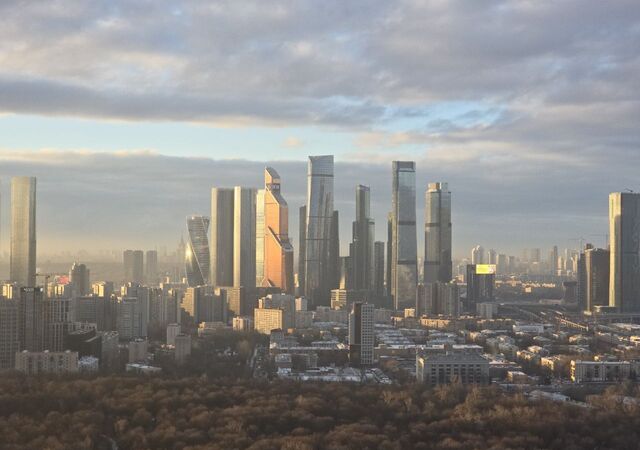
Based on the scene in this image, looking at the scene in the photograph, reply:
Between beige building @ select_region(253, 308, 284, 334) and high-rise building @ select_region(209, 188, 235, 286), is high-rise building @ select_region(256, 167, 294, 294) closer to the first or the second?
high-rise building @ select_region(209, 188, 235, 286)

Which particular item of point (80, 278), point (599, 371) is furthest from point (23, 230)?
point (599, 371)

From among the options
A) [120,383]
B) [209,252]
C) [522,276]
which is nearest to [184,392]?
[120,383]

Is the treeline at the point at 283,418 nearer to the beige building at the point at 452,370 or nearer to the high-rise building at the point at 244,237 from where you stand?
the beige building at the point at 452,370

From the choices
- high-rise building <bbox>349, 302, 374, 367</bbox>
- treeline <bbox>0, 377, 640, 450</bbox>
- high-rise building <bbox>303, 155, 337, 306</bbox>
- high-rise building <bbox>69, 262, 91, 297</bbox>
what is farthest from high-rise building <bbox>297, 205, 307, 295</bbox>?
treeline <bbox>0, 377, 640, 450</bbox>

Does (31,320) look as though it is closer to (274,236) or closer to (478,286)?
(274,236)

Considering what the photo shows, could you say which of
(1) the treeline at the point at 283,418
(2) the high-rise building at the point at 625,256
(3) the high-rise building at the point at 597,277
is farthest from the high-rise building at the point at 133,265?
(1) the treeline at the point at 283,418
